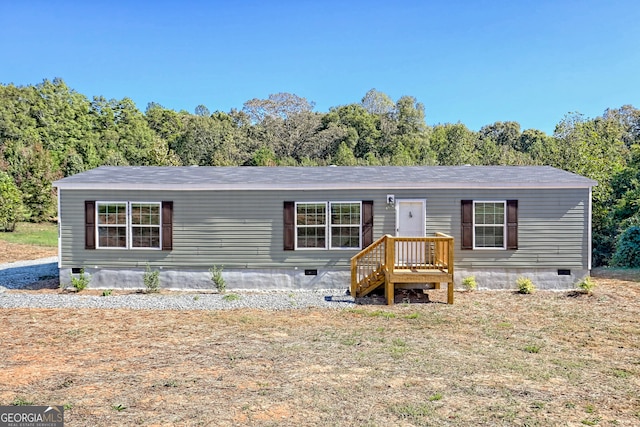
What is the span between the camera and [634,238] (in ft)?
49.0

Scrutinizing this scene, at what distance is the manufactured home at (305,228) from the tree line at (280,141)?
25.0 ft

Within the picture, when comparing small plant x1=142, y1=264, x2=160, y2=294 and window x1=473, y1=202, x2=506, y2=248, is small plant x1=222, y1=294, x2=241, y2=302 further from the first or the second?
window x1=473, y1=202, x2=506, y2=248

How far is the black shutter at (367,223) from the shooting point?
11492 millimetres

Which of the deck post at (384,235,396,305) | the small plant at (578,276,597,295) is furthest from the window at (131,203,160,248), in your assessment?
the small plant at (578,276,597,295)

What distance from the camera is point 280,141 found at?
1805 inches

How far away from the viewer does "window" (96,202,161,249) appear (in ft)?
37.8

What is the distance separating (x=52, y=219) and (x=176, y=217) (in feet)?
80.3

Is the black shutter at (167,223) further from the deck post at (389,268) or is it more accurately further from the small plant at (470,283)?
the small plant at (470,283)

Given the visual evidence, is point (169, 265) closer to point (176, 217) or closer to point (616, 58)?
point (176, 217)

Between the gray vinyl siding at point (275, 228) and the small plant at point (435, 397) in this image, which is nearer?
the small plant at point (435, 397)

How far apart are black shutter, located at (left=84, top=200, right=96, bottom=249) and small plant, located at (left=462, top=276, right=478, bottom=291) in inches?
406

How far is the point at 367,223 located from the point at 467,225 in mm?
2767

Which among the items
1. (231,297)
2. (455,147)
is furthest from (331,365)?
(455,147)

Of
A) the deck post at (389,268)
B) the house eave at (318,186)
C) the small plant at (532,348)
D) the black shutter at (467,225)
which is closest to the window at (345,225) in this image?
the house eave at (318,186)
